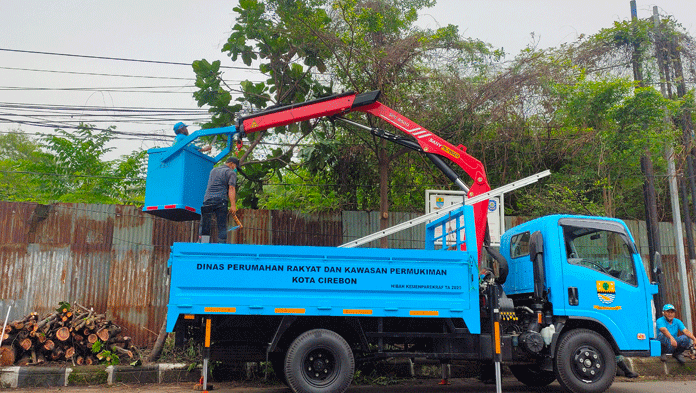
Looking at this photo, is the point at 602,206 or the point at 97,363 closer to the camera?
the point at 97,363

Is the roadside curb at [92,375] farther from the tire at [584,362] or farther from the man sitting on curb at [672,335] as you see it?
the man sitting on curb at [672,335]

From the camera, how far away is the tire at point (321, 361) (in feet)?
21.1

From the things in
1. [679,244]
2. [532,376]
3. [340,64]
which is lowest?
[532,376]

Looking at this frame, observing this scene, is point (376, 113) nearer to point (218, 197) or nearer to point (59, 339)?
point (218, 197)

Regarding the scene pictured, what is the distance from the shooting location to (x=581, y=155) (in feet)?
37.9

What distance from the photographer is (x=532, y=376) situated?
8.54 m

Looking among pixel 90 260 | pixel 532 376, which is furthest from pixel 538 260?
pixel 90 260

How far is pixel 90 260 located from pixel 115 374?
2.43 metres

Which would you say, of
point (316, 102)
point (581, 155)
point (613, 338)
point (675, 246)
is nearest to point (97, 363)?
point (316, 102)

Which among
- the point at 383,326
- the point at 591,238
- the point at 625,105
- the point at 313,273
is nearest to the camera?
the point at 313,273

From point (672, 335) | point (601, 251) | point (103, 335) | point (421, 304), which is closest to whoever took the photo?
point (421, 304)

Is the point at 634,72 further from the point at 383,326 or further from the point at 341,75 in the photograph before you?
the point at 383,326

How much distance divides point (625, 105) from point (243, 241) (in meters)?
7.86

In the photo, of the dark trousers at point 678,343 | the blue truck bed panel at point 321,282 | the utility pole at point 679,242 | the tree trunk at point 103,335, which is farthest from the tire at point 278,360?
the utility pole at point 679,242
